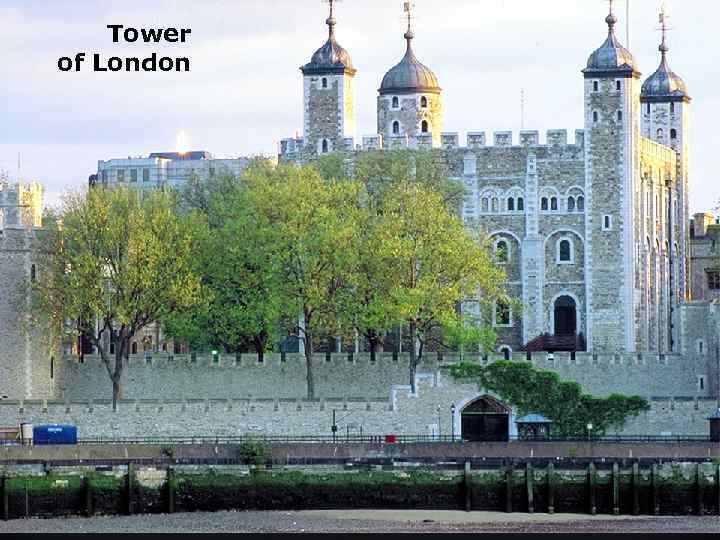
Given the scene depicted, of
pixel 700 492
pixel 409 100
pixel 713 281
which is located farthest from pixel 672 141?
pixel 700 492

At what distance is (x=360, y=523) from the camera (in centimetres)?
8012

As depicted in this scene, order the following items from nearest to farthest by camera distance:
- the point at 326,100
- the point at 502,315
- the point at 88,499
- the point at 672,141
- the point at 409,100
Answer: the point at 88,499 < the point at 502,315 < the point at 326,100 < the point at 409,100 < the point at 672,141

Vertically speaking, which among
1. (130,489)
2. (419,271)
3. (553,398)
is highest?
(419,271)

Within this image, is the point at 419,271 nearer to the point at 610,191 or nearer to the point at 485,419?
the point at 485,419

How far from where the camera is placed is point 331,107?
397ft

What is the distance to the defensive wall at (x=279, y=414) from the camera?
99750 millimetres

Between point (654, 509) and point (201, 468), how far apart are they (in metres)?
14.2

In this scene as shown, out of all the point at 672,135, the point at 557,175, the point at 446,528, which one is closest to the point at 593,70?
the point at 557,175

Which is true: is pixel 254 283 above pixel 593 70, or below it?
below

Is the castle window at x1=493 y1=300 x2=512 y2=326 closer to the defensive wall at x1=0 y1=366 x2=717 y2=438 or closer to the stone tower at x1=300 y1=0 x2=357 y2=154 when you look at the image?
the stone tower at x1=300 y1=0 x2=357 y2=154

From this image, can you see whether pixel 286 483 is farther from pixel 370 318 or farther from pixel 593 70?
pixel 593 70

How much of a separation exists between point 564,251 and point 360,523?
39623mm

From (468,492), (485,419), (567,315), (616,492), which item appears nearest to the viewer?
(616,492)

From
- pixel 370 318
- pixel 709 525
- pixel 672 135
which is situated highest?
pixel 672 135
